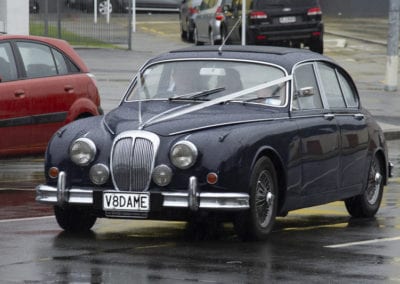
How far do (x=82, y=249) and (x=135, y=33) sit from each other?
112 feet

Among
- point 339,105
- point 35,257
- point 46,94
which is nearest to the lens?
point 35,257

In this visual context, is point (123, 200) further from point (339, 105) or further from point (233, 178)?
point (339, 105)

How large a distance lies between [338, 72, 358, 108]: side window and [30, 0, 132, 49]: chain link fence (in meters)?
22.4

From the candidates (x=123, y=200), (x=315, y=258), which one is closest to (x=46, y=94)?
(x=123, y=200)

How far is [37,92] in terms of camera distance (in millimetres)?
16359

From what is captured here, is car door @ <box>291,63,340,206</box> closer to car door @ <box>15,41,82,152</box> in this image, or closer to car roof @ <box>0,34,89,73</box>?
car door @ <box>15,41,82,152</box>

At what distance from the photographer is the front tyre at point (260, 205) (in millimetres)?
11305

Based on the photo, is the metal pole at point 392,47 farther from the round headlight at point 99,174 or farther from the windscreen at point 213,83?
the round headlight at point 99,174

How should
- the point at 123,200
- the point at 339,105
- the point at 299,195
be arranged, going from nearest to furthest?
1. the point at 123,200
2. the point at 299,195
3. the point at 339,105

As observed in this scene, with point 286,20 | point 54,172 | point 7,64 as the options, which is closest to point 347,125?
point 54,172

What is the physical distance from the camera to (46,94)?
16.5 meters

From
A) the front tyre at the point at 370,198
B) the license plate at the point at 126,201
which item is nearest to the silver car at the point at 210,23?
the front tyre at the point at 370,198

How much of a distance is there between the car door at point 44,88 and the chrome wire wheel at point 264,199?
5253mm

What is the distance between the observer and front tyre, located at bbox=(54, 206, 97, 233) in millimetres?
11820
